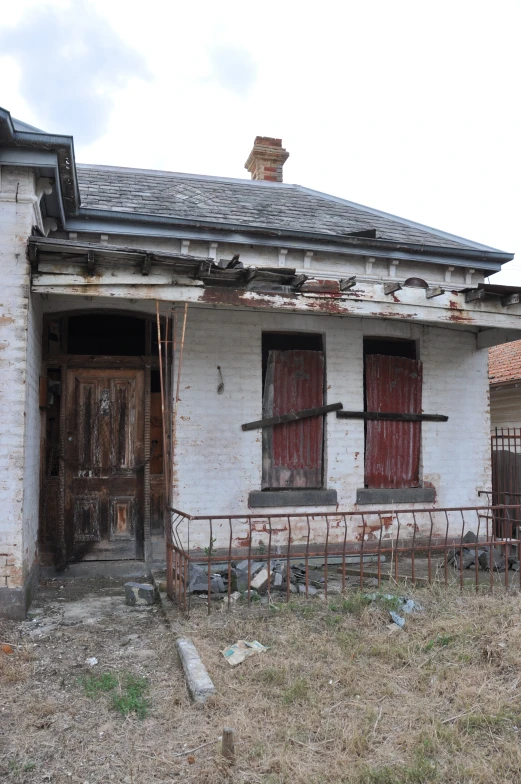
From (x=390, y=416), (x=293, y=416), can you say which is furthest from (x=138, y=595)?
(x=390, y=416)

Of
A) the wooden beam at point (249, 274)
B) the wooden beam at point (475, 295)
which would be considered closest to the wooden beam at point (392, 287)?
the wooden beam at point (475, 295)

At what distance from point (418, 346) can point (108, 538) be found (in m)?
5.18

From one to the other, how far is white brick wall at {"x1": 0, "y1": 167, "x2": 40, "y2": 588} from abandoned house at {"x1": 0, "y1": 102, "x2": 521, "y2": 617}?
0.02 m

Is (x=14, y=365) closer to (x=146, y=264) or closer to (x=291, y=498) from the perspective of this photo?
(x=146, y=264)

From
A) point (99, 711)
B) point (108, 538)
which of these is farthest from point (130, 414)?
point (99, 711)

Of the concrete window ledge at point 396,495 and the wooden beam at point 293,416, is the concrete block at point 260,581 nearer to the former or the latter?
the wooden beam at point 293,416

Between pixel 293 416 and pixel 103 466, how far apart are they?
259cm

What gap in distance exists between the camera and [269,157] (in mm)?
13430

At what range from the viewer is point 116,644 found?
5.38 metres

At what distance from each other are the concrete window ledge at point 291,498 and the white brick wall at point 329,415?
0.11 metres

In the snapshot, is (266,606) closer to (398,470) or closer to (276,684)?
(276,684)

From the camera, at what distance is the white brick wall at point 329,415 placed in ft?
26.7

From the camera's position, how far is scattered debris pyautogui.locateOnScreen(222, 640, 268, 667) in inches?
190

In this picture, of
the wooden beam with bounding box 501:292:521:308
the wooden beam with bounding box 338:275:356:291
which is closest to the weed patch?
the wooden beam with bounding box 338:275:356:291
